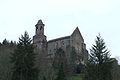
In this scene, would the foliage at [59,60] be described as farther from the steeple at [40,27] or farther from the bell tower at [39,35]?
the steeple at [40,27]

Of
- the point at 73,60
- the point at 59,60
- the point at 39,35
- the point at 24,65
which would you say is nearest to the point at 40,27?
the point at 39,35

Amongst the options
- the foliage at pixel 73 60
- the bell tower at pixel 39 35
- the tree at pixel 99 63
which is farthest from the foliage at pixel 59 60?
the tree at pixel 99 63

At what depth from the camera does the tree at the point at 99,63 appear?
128 ft

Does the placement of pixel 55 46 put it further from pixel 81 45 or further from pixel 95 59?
pixel 95 59

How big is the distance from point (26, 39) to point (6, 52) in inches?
965

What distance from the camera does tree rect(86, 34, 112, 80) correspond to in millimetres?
38906

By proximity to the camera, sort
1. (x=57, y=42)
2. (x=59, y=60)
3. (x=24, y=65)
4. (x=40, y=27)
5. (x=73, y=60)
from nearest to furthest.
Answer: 1. (x=24, y=65)
2. (x=59, y=60)
3. (x=73, y=60)
4. (x=40, y=27)
5. (x=57, y=42)

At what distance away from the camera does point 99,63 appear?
39.5 metres

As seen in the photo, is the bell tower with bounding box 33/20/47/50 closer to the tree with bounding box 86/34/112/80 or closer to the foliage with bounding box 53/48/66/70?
the foliage with bounding box 53/48/66/70

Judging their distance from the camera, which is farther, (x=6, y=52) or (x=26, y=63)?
(x=6, y=52)

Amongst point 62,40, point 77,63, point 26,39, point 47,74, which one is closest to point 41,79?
point 47,74

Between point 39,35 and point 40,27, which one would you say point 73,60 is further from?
point 40,27

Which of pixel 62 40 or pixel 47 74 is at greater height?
pixel 62 40

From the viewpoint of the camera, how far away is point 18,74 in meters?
38.8
